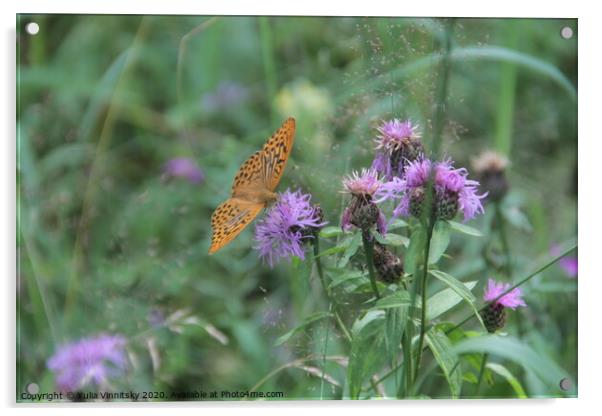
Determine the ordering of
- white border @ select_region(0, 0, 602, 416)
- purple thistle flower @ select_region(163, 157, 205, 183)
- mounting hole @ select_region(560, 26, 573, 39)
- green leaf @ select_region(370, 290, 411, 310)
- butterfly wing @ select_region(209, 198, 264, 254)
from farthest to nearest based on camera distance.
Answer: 1. purple thistle flower @ select_region(163, 157, 205, 183)
2. mounting hole @ select_region(560, 26, 573, 39)
3. white border @ select_region(0, 0, 602, 416)
4. butterfly wing @ select_region(209, 198, 264, 254)
5. green leaf @ select_region(370, 290, 411, 310)

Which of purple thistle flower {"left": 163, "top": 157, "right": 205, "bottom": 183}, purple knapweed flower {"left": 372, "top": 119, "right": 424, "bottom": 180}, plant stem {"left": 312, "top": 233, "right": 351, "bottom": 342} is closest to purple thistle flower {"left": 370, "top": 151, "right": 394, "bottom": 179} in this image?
purple knapweed flower {"left": 372, "top": 119, "right": 424, "bottom": 180}

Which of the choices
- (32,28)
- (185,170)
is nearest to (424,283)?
(32,28)

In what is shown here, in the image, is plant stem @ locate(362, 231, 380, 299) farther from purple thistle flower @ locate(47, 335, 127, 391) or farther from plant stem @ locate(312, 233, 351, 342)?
purple thistle flower @ locate(47, 335, 127, 391)

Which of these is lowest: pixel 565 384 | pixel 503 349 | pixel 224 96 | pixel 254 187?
pixel 565 384

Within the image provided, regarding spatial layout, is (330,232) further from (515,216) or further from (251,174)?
(515,216)

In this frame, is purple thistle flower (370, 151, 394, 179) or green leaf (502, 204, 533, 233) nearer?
purple thistle flower (370, 151, 394, 179)
